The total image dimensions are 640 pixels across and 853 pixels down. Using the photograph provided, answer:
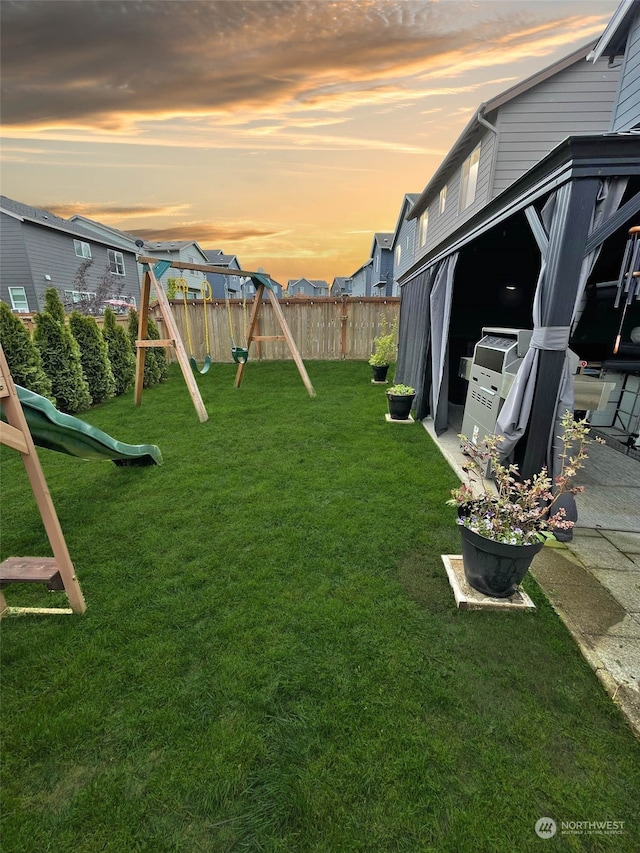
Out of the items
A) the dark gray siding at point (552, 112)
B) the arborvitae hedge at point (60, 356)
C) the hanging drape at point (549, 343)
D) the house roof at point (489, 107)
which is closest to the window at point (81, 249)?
the arborvitae hedge at point (60, 356)

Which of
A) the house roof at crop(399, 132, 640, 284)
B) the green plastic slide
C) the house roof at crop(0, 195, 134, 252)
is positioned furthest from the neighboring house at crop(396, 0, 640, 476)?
the house roof at crop(0, 195, 134, 252)

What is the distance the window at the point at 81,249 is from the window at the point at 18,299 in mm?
3242

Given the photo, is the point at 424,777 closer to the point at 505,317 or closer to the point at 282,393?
the point at 282,393

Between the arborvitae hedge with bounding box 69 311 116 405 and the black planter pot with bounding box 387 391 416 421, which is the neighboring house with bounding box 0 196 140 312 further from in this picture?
the black planter pot with bounding box 387 391 416 421

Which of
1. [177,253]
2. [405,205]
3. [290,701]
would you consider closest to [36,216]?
[177,253]

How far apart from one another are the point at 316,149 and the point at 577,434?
6.07 metres

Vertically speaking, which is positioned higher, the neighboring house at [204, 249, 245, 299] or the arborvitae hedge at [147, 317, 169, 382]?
the neighboring house at [204, 249, 245, 299]

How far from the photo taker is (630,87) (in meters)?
4.59

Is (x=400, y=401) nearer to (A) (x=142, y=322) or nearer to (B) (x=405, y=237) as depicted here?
(A) (x=142, y=322)

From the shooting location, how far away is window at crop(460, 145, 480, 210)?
8352 mm

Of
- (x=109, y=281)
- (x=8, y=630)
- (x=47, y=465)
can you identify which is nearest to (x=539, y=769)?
(x=8, y=630)

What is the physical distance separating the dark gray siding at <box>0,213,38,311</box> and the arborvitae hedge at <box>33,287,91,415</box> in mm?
10994

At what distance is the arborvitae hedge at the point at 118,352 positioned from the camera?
7474 mm

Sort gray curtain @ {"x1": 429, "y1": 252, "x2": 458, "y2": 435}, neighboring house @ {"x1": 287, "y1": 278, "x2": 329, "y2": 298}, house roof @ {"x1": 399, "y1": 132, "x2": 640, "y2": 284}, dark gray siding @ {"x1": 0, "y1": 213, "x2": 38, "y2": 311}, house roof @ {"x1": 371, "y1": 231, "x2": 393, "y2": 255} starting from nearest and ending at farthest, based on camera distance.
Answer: house roof @ {"x1": 399, "y1": 132, "x2": 640, "y2": 284}, gray curtain @ {"x1": 429, "y1": 252, "x2": 458, "y2": 435}, dark gray siding @ {"x1": 0, "y1": 213, "x2": 38, "y2": 311}, house roof @ {"x1": 371, "y1": 231, "x2": 393, "y2": 255}, neighboring house @ {"x1": 287, "y1": 278, "x2": 329, "y2": 298}
